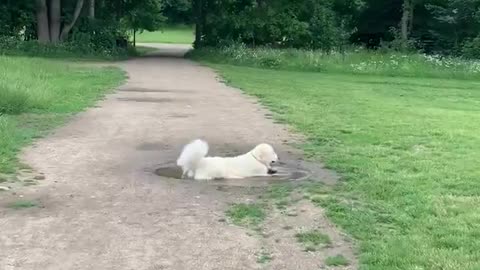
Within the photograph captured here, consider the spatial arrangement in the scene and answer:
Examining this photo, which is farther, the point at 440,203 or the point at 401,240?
the point at 440,203

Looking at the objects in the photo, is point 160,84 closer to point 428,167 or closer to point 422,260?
point 428,167

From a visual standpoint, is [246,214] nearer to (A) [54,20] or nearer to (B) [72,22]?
(A) [54,20]

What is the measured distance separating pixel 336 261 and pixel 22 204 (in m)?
2.92

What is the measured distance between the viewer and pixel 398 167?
27.1ft

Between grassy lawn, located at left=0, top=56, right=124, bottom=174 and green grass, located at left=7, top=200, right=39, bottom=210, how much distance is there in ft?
4.31

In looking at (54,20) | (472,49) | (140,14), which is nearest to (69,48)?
(54,20)

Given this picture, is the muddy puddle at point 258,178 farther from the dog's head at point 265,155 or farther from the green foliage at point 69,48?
the green foliage at point 69,48

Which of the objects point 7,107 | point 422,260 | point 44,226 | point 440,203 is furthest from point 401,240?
point 7,107

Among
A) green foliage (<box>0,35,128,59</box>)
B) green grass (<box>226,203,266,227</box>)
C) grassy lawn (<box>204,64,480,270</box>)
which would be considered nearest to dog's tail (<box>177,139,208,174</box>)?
green grass (<box>226,203,266,227</box>)

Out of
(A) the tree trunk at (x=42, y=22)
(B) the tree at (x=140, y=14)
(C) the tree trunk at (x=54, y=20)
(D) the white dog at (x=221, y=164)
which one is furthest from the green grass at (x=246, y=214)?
(B) the tree at (x=140, y=14)

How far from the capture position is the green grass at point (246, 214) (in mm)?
5883

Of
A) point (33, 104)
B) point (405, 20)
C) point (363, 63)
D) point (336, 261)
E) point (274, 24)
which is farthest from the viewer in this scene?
point (405, 20)

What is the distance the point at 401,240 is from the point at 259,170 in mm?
2814

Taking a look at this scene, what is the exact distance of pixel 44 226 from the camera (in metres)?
5.66
